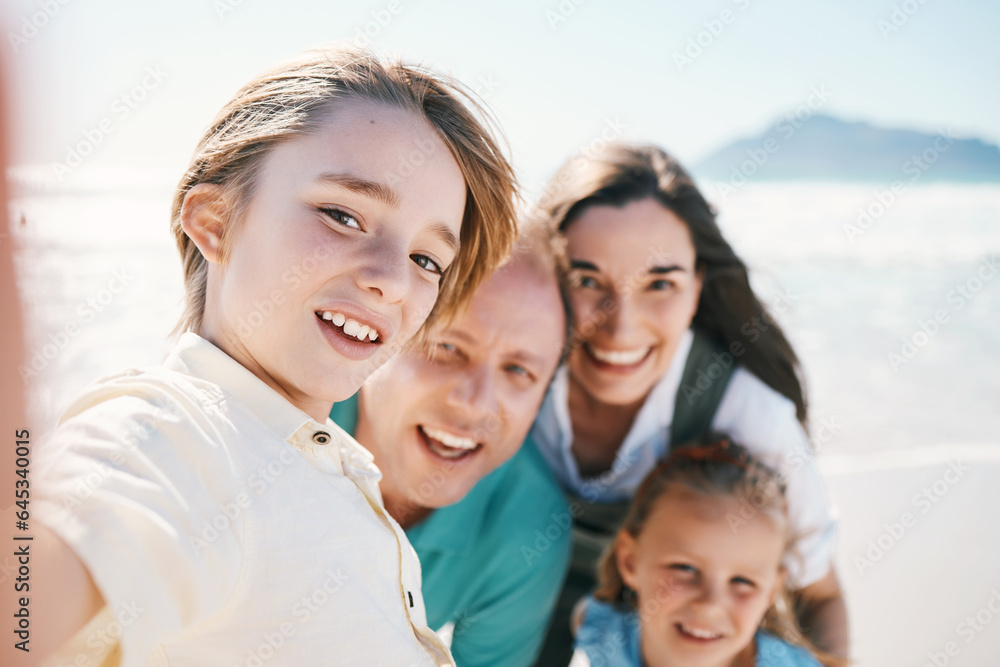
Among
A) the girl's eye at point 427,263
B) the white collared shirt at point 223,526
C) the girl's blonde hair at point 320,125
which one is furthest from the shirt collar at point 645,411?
the white collared shirt at point 223,526

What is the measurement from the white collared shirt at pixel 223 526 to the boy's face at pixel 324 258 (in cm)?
9

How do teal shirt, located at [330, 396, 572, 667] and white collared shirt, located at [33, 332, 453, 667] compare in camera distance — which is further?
teal shirt, located at [330, 396, 572, 667]

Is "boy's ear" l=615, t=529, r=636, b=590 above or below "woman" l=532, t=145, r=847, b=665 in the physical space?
below

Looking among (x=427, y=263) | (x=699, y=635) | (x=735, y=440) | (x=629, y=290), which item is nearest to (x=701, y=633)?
(x=699, y=635)

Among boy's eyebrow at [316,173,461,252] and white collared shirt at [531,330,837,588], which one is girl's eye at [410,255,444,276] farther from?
white collared shirt at [531,330,837,588]

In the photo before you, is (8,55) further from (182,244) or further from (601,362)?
(601,362)

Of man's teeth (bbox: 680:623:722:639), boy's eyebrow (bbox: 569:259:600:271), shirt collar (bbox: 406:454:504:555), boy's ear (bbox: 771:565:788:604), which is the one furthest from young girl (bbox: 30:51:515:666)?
boy's ear (bbox: 771:565:788:604)

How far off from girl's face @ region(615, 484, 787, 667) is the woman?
0.80 ft

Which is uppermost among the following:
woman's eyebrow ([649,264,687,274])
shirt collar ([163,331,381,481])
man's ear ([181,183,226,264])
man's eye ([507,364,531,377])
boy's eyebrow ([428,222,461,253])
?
woman's eyebrow ([649,264,687,274])

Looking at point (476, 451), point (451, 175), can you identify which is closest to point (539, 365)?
point (476, 451)

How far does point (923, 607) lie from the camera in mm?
3148

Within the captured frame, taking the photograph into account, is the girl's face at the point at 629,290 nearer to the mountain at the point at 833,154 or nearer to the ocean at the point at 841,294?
the ocean at the point at 841,294

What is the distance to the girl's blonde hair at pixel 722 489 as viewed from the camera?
7.90 feet

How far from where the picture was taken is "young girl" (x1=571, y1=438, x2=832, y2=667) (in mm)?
2295
